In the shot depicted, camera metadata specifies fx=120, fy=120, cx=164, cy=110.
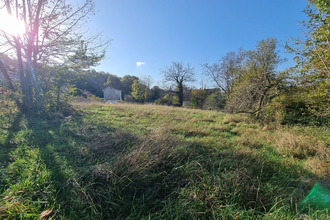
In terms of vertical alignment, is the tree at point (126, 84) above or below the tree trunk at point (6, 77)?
above

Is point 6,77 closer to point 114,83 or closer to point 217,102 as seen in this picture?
point 217,102

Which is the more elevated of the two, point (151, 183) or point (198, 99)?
point (198, 99)

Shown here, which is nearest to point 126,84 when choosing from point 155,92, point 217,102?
point 155,92

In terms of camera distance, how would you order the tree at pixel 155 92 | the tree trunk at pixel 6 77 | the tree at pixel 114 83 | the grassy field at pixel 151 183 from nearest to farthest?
the grassy field at pixel 151 183
the tree trunk at pixel 6 77
the tree at pixel 155 92
the tree at pixel 114 83

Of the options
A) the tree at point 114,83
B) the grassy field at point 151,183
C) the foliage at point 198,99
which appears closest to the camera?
the grassy field at point 151,183

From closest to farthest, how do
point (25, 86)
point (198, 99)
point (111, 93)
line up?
1. point (25, 86)
2. point (198, 99)
3. point (111, 93)

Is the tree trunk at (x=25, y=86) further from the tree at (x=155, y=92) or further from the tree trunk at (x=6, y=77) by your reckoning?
the tree at (x=155, y=92)

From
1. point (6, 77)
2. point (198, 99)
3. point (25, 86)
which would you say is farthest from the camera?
point (198, 99)

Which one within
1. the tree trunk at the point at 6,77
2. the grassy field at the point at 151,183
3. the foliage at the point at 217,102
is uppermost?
the tree trunk at the point at 6,77

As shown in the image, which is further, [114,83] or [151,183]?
[114,83]

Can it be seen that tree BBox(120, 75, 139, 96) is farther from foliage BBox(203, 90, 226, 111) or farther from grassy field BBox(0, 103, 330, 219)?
grassy field BBox(0, 103, 330, 219)

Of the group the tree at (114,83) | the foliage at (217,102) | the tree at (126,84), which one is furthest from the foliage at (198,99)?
the tree at (114,83)

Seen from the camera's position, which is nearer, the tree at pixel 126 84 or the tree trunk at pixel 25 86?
the tree trunk at pixel 25 86

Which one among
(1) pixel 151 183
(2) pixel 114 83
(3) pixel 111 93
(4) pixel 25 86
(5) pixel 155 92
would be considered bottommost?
(1) pixel 151 183
